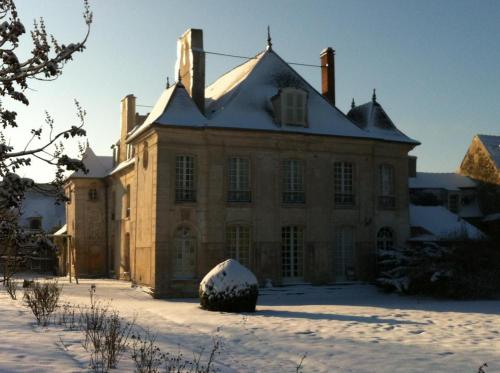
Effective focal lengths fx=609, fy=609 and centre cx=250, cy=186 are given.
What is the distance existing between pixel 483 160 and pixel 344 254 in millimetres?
14495

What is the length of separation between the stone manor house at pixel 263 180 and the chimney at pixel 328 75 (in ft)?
0.26

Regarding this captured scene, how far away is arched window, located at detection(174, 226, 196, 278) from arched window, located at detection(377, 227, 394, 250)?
808 centimetres

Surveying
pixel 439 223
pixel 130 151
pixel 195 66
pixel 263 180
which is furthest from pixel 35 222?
pixel 439 223

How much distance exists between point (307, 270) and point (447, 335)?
1124 centimetres

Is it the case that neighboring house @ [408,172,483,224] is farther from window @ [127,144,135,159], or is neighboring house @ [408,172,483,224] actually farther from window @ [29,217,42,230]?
window @ [29,217,42,230]

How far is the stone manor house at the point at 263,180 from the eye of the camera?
21938 millimetres

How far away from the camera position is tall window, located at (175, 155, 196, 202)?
22062 millimetres

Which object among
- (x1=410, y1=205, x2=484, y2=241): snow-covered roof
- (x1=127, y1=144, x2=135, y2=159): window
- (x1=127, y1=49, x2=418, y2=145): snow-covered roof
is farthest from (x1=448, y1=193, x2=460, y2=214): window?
(x1=127, y1=144, x2=135, y2=159): window

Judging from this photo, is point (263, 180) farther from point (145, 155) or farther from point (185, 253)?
point (145, 155)

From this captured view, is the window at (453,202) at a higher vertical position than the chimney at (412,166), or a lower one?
lower

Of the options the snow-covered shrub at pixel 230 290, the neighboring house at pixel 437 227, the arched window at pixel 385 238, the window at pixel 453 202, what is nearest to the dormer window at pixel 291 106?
the arched window at pixel 385 238

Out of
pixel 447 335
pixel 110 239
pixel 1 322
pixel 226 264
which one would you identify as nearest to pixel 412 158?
pixel 110 239

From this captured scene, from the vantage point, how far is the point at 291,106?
23594 mm

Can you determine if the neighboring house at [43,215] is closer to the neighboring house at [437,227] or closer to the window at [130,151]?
the window at [130,151]
